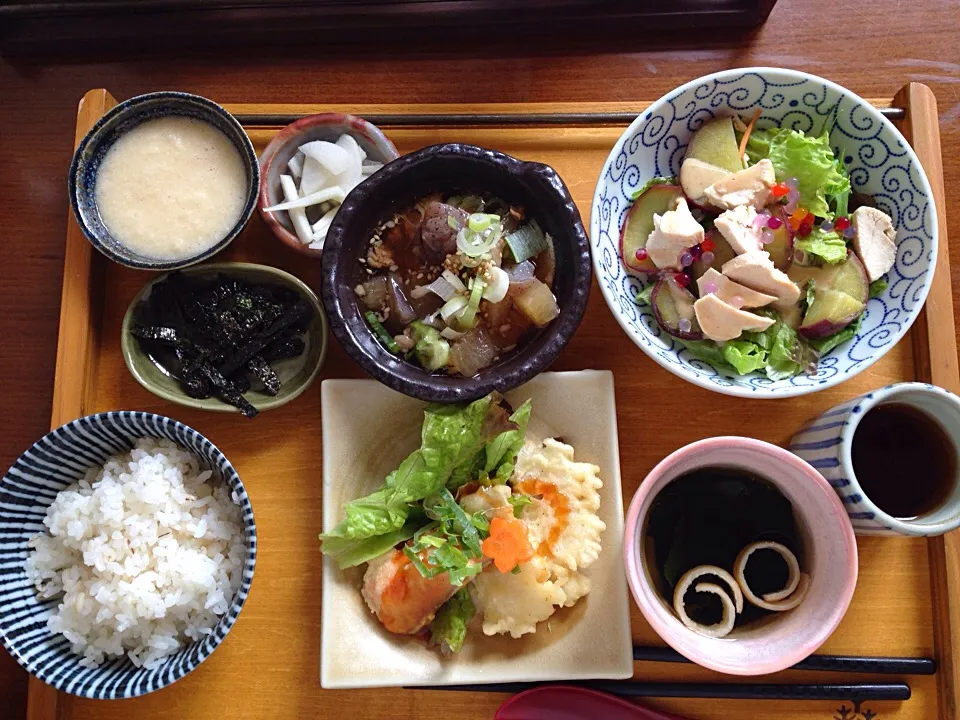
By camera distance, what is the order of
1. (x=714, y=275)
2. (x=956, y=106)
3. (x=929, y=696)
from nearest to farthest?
(x=714, y=275), (x=929, y=696), (x=956, y=106)

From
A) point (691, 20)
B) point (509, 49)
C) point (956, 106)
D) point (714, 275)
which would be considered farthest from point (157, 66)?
point (956, 106)

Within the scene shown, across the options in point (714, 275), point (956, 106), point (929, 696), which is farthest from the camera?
point (956, 106)

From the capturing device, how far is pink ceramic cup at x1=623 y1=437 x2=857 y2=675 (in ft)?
4.37

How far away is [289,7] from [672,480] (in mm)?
1471

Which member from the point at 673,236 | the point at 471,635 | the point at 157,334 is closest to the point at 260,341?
the point at 157,334

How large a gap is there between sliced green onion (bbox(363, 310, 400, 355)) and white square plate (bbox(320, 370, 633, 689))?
87 millimetres

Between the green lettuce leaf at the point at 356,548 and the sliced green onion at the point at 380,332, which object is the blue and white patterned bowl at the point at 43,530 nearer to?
the green lettuce leaf at the point at 356,548

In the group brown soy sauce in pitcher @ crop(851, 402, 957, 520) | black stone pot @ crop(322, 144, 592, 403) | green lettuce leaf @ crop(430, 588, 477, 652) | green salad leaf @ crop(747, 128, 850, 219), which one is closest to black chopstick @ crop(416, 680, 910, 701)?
green lettuce leaf @ crop(430, 588, 477, 652)

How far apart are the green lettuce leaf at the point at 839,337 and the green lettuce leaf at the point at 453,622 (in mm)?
903

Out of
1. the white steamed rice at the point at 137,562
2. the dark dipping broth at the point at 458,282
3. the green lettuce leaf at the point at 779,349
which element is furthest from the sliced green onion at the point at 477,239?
the white steamed rice at the point at 137,562

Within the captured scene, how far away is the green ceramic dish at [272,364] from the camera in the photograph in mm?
1570

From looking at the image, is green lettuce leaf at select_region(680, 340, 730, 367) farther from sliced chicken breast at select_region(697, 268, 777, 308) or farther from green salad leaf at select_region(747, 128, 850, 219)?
green salad leaf at select_region(747, 128, 850, 219)

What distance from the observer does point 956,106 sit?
1.79 meters

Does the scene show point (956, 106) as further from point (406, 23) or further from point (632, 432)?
point (406, 23)
